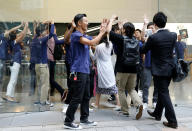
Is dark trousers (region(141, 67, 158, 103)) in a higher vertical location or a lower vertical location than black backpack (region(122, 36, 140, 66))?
lower

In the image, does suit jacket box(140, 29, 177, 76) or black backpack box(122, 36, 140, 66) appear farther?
black backpack box(122, 36, 140, 66)

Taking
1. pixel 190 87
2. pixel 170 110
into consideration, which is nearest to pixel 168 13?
pixel 190 87

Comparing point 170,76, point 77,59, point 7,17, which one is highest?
point 7,17

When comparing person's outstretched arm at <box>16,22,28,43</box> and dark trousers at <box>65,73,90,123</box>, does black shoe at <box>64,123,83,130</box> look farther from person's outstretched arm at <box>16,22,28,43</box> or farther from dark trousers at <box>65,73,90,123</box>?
person's outstretched arm at <box>16,22,28,43</box>

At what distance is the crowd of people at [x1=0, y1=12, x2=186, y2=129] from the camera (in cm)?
430

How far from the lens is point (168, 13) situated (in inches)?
251

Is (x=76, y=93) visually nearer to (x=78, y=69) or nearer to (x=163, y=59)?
(x=78, y=69)

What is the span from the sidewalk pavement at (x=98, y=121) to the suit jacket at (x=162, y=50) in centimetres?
100

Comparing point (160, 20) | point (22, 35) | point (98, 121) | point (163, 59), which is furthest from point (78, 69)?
point (22, 35)

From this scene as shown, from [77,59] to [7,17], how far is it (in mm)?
2183

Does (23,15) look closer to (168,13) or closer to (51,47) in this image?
(51,47)

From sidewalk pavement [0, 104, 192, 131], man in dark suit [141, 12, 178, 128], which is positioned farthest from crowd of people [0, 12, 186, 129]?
sidewalk pavement [0, 104, 192, 131]

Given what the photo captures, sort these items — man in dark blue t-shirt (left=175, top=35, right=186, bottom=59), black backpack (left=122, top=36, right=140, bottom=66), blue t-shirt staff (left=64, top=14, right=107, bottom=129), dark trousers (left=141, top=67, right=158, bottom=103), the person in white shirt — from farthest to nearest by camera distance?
1. dark trousers (left=141, top=67, right=158, bottom=103)
2. man in dark blue t-shirt (left=175, top=35, right=186, bottom=59)
3. the person in white shirt
4. black backpack (left=122, top=36, right=140, bottom=66)
5. blue t-shirt staff (left=64, top=14, right=107, bottom=129)

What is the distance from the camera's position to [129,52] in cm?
485
